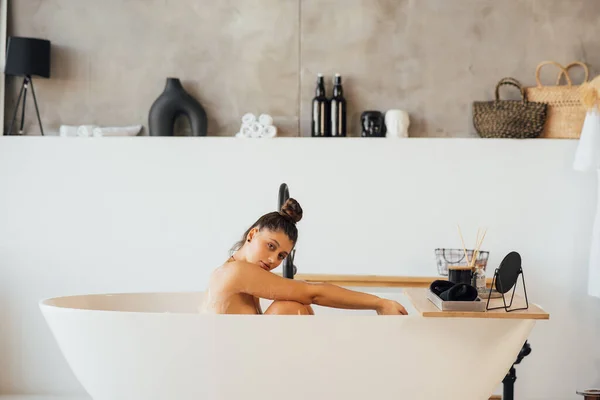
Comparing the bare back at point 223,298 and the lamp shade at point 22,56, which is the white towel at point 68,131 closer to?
the lamp shade at point 22,56

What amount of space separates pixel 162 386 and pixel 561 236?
2.50 metres

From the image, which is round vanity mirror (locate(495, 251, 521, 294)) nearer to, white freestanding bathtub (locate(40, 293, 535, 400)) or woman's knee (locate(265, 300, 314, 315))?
white freestanding bathtub (locate(40, 293, 535, 400))

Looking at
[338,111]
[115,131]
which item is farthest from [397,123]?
[115,131]

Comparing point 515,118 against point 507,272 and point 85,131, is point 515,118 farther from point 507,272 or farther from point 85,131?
point 85,131

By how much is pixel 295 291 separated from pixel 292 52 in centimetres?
225

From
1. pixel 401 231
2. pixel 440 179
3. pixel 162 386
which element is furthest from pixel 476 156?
pixel 162 386

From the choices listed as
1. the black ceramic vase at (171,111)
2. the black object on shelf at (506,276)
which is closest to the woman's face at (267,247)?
the black object on shelf at (506,276)

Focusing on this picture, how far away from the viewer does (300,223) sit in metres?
4.23

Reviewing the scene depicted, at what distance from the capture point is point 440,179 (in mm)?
4199

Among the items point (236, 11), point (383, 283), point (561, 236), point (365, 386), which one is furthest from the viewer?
point (236, 11)

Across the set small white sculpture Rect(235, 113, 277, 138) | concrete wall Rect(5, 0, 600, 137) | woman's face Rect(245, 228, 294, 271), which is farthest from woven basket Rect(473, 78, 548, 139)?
woman's face Rect(245, 228, 294, 271)

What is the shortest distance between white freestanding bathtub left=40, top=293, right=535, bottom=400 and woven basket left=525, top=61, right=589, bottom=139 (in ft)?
6.53

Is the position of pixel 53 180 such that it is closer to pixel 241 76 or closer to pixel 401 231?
pixel 241 76

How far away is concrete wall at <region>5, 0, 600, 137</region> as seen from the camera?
4.39 metres
